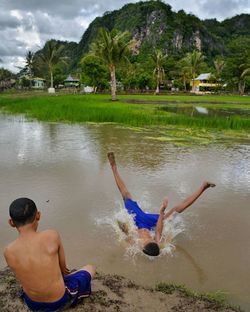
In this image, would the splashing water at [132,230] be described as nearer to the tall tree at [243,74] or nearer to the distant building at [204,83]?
the tall tree at [243,74]

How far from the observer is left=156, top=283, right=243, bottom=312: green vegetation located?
344 centimetres

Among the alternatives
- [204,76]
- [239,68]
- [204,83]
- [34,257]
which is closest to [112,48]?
[239,68]

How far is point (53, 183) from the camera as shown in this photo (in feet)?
24.5

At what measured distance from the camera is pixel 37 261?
2.71m

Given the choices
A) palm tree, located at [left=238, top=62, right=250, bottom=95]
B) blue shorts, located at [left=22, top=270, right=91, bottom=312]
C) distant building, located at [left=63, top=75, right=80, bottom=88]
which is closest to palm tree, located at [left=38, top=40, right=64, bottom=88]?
palm tree, located at [left=238, top=62, right=250, bottom=95]

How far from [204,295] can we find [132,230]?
1.45 metres

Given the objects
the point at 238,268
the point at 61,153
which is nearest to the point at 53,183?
the point at 61,153

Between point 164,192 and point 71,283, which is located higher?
point 71,283

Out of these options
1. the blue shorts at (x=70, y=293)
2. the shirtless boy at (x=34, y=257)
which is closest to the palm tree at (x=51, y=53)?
the blue shorts at (x=70, y=293)

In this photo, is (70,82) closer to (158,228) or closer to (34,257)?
(158,228)

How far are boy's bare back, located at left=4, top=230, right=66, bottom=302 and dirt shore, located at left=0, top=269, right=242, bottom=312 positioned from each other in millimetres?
397

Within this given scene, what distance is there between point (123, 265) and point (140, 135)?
9.98m

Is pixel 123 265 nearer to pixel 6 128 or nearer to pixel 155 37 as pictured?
pixel 6 128

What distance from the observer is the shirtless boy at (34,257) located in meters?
2.70
